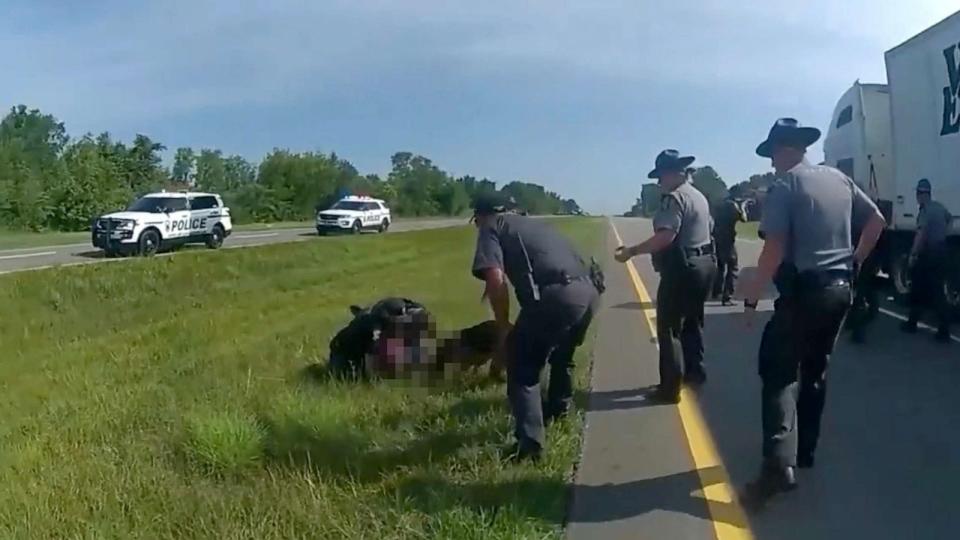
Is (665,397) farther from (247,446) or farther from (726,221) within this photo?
(726,221)

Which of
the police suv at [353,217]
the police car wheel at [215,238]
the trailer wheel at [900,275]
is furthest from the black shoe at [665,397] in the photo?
the police suv at [353,217]

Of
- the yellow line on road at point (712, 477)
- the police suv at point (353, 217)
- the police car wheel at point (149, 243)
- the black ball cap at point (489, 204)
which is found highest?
the police suv at point (353, 217)

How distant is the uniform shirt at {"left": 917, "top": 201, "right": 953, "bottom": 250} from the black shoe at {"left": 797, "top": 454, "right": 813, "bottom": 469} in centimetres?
592

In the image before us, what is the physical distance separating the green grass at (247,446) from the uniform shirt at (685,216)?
1.66 meters

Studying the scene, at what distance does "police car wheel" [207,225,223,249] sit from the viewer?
28703 mm

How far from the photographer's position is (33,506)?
5129 millimetres

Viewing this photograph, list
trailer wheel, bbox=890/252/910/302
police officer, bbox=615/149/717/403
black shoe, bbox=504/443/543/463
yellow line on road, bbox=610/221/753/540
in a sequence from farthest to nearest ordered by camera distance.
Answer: trailer wheel, bbox=890/252/910/302
police officer, bbox=615/149/717/403
black shoe, bbox=504/443/543/463
yellow line on road, bbox=610/221/753/540

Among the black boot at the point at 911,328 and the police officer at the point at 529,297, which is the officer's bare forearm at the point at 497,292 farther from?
the black boot at the point at 911,328

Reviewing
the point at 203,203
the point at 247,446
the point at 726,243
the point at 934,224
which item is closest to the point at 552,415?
the point at 247,446

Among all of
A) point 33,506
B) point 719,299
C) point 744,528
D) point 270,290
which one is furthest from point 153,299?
point 744,528

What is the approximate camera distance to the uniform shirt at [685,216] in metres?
6.86

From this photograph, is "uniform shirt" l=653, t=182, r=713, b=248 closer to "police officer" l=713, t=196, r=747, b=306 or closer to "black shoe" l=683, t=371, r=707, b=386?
"black shoe" l=683, t=371, r=707, b=386

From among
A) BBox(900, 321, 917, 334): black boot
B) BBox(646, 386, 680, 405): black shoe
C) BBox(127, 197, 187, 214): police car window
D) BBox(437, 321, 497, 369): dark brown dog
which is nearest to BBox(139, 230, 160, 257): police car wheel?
BBox(127, 197, 187, 214): police car window

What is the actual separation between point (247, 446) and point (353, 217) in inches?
1465
